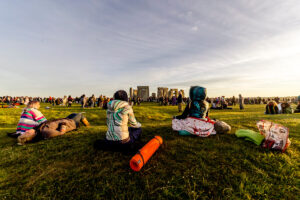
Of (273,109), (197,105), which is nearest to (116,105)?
(197,105)

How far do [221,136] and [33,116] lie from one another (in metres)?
6.92

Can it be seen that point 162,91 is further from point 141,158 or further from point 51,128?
point 141,158

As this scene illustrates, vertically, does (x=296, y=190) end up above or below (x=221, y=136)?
below

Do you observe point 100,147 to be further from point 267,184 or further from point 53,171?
point 267,184

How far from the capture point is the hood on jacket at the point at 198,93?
4480 mm

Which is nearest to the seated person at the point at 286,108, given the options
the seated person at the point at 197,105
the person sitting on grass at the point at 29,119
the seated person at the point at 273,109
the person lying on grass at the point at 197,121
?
the seated person at the point at 273,109

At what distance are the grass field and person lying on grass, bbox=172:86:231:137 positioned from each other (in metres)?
0.68

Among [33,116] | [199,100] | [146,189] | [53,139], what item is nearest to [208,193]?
[146,189]

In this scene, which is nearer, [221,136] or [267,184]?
[267,184]

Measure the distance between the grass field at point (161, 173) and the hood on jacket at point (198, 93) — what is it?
1643 mm

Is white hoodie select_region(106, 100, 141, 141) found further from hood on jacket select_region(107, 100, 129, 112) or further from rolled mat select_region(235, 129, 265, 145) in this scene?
rolled mat select_region(235, 129, 265, 145)

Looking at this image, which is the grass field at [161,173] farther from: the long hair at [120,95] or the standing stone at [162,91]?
the standing stone at [162,91]

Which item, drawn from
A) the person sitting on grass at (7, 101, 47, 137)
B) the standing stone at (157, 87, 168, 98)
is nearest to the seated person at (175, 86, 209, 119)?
the person sitting on grass at (7, 101, 47, 137)

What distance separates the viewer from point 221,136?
4195 mm
